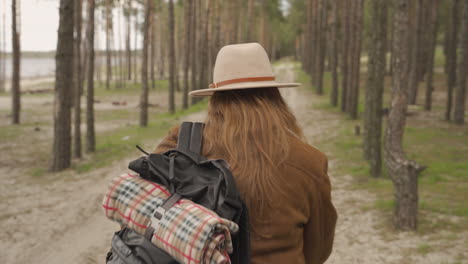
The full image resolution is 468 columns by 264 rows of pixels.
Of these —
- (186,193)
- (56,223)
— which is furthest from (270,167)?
(56,223)

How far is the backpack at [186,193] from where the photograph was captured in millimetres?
1685

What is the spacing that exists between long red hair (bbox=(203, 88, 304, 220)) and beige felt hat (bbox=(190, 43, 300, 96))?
0.16 feet

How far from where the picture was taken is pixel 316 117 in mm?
18547

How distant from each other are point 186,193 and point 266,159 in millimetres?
374

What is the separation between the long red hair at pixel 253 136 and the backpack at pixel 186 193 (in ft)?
0.30

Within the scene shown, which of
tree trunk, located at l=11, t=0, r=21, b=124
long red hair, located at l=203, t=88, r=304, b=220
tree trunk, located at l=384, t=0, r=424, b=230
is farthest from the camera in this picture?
tree trunk, located at l=11, t=0, r=21, b=124

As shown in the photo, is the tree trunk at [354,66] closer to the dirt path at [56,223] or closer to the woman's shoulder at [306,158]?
the dirt path at [56,223]

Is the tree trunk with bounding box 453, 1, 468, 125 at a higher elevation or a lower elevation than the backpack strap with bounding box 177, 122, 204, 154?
higher

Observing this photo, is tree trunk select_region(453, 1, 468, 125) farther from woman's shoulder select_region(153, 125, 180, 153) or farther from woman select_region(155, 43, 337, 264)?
woman's shoulder select_region(153, 125, 180, 153)

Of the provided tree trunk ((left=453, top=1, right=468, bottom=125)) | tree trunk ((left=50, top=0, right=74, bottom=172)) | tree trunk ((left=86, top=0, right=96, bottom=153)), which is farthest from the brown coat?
tree trunk ((left=453, top=1, right=468, bottom=125))

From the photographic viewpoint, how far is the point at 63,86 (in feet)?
36.2

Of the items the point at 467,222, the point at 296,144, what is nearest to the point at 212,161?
the point at 296,144

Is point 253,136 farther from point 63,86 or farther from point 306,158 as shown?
point 63,86

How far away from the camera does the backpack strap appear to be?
6.36ft
